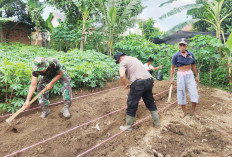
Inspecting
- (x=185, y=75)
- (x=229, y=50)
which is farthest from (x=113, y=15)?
(x=185, y=75)

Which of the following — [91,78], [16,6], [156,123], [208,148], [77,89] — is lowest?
[208,148]

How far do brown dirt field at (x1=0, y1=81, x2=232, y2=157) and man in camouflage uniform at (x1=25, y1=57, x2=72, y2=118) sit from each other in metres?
0.30

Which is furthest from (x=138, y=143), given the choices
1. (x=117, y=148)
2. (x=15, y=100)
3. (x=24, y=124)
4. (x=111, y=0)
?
(x=111, y=0)

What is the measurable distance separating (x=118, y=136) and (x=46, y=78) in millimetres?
1688

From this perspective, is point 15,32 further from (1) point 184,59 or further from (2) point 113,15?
(1) point 184,59

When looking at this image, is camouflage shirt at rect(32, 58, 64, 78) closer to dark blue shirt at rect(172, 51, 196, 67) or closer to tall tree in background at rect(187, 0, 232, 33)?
dark blue shirt at rect(172, 51, 196, 67)

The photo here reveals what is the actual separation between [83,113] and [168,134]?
5.61ft

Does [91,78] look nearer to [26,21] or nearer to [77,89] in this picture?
[77,89]

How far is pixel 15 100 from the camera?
2.93m

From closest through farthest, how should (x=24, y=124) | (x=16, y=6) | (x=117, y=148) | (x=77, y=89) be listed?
(x=117, y=148), (x=24, y=124), (x=77, y=89), (x=16, y=6)

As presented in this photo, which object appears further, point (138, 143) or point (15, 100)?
point (15, 100)

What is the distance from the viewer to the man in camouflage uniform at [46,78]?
2.30 m

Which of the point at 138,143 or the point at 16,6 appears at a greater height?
the point at 16,6

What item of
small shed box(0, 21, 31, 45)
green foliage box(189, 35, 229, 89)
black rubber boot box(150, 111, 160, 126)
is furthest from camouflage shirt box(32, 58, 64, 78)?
small shed box(0, 21, 31, 45)
